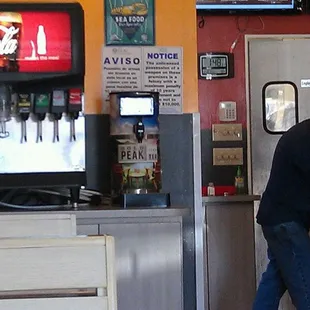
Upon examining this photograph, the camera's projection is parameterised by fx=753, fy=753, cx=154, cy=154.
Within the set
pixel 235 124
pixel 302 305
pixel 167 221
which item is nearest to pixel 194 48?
pixel 167 221

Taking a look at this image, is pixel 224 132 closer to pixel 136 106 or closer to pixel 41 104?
pixel 136 106

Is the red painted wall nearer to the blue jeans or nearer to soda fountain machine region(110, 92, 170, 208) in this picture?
the blue jeans

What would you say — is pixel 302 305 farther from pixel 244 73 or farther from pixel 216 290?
pixel 244 73

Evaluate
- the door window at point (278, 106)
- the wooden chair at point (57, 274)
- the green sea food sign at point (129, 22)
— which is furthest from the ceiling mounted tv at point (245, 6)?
the wooden chair at point (57, 274)

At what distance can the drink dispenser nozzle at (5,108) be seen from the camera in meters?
2.88

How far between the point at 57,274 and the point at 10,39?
198 centimetres

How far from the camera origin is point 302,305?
319 centimetres

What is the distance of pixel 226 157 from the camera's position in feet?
16.2

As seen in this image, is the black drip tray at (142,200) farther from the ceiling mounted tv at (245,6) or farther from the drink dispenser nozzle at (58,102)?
the ceiling mounted tv at (245,6)

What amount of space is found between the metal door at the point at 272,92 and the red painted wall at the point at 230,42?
62mm

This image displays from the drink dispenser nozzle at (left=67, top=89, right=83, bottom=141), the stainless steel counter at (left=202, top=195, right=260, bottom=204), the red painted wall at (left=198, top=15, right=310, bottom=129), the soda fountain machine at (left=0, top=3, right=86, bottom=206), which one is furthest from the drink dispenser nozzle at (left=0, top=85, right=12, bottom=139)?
the red painted wall at (left=198, top=15, right=310, bottom=129)

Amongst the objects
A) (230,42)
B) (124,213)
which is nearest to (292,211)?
(124,213)

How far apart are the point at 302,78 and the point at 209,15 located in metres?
0.75

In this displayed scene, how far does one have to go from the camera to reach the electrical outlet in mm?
4938
